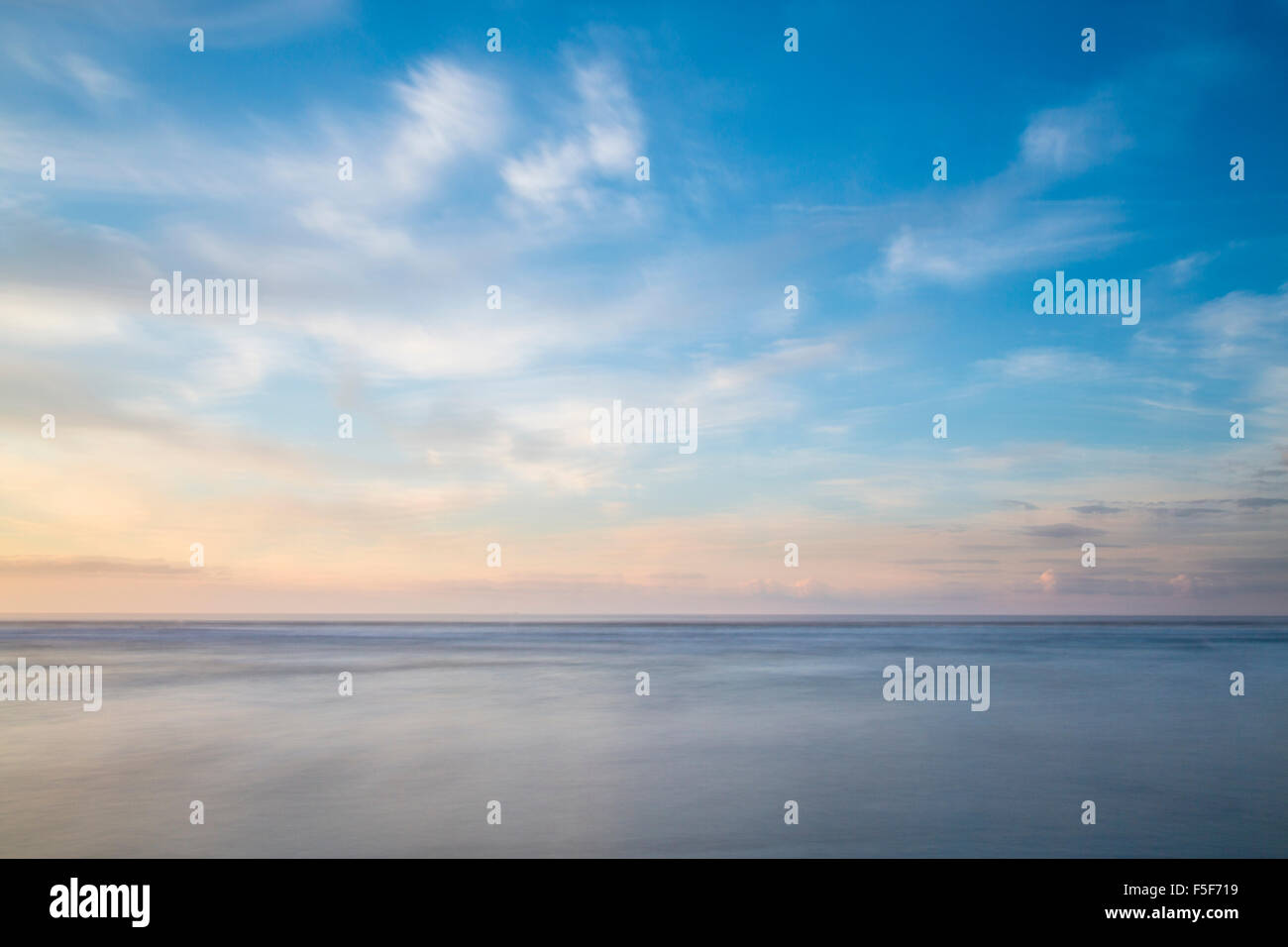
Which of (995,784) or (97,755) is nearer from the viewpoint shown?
(995,784)

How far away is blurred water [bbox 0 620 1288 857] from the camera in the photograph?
7.34m

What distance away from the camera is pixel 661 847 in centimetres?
714

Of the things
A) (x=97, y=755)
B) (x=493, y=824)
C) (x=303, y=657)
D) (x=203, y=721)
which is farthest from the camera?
(x=303, y=657)

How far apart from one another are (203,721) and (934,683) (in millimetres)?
16462

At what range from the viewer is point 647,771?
964 centimetres

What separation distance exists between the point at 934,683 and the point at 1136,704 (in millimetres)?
5551

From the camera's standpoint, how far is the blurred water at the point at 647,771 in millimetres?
7336
